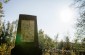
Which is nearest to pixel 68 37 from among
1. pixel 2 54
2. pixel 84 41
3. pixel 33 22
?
pixel 84 41

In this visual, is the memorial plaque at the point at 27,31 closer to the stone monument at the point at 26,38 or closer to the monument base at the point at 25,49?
the stone monument at the point at 26,38

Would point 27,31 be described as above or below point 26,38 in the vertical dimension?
above

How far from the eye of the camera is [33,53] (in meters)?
9.70

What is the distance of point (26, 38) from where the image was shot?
954 cm

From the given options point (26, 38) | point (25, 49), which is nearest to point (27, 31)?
point (26, 38)

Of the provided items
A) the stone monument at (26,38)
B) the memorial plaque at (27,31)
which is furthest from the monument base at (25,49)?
the memorial plaque at (27,31)

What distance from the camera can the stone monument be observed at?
9.53 m

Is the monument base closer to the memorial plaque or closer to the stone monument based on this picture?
the stone monument

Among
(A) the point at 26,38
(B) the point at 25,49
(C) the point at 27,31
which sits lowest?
(B) the point at 25,49

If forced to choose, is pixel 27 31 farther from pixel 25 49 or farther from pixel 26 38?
pixel 25 49

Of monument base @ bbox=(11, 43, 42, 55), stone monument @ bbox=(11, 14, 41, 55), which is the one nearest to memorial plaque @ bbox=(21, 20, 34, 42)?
stone monument @ bbox=(11, 14, 41, 55)

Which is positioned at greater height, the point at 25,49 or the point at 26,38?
the point at 26,38

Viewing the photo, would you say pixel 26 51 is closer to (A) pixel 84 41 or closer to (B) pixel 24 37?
(B) pixel 24 37

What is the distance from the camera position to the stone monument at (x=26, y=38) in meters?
9.53
